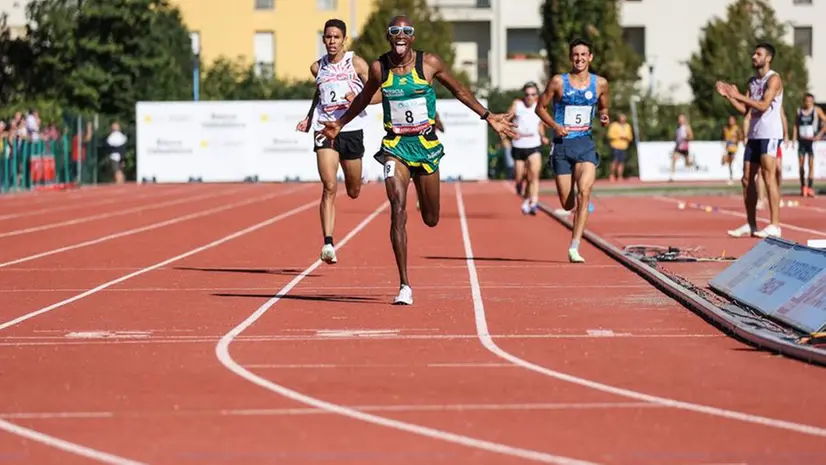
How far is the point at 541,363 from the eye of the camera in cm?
949

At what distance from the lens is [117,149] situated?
50469 millimetres

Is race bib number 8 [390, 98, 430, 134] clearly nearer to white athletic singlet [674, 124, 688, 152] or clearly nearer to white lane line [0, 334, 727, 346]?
white lane line [0, 334, 727, 346]

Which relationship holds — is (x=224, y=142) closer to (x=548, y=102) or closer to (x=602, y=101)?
(x=548, y=102)

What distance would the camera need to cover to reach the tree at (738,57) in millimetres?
59531

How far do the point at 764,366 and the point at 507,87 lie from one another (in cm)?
6202

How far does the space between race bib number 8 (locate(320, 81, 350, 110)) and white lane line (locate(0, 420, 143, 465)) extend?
8.54 m

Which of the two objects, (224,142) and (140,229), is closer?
(140,229)

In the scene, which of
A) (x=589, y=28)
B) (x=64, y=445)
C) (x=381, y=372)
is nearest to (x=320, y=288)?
(x=381, y=372)

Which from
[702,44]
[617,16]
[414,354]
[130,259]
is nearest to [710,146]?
[617,16]

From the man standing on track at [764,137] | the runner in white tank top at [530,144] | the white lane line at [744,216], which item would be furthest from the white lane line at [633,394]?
the runner in white tank top at [530,144]

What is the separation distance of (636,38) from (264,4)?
14969 millimetres

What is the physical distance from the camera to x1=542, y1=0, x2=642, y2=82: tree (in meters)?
54.6

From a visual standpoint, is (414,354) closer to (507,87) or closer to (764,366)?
(764,366)

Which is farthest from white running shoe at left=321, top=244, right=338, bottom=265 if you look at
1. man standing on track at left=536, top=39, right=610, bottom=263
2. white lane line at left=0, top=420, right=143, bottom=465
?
white lane line at left=0, top=420, right=143, bottom=465
